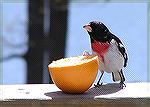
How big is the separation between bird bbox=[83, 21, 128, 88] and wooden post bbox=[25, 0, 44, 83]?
34.9 inches

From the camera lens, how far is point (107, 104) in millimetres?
832

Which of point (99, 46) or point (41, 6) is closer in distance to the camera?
point (99, 46)

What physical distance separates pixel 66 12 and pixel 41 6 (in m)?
0.12

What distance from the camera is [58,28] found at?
5.95 ft

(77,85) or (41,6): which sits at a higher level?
(41,6)

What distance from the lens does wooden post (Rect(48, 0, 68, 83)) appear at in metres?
1.80

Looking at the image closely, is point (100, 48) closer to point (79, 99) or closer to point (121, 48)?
point (121, 48)

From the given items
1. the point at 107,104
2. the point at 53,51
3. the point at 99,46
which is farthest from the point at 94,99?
the point at 53,51

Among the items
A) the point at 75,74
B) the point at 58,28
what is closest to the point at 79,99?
the point at 75,74

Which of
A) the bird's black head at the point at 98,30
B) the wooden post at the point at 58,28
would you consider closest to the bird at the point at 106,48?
the bird's black head at the point at 98,30

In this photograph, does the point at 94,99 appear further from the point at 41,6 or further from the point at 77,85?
the point at 41,6

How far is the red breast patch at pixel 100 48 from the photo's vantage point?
37.3 inches

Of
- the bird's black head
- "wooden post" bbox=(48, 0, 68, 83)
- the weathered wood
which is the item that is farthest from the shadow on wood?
"wooden post" bbox=(48, 0, 68, 83)

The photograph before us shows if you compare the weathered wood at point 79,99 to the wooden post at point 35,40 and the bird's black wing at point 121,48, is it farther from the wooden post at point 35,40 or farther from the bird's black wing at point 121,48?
the wooden post at point 35,40
